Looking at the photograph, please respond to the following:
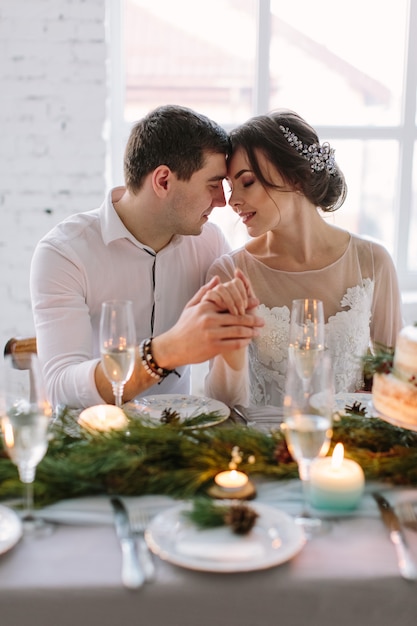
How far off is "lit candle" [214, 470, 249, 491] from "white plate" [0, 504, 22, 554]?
0.29 m

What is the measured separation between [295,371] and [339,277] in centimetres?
119

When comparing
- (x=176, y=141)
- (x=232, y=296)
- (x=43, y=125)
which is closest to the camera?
(x=232, y=296)

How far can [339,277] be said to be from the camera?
2.21 m

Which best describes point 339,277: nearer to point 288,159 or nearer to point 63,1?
point 288,159

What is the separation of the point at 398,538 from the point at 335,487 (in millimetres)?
108

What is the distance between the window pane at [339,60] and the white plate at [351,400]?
2.34 metres

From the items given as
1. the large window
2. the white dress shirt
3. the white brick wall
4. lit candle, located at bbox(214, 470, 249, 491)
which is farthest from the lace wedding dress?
the large window

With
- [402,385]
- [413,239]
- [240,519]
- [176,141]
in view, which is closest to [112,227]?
[176,141]

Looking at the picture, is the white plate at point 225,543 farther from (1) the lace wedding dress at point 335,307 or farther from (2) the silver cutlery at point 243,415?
(1) the lace wedding dress at point 335,307

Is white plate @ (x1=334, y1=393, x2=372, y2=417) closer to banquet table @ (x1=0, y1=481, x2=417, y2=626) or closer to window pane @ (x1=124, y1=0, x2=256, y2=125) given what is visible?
banquet table @ (x1=0, y1=481, x2=417, y2=626)

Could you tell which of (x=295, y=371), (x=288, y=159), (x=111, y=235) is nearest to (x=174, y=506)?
(x=295, y=371)

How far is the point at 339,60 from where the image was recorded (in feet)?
12.2

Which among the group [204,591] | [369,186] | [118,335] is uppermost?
[369,186]

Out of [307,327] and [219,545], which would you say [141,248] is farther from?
[219,545]
